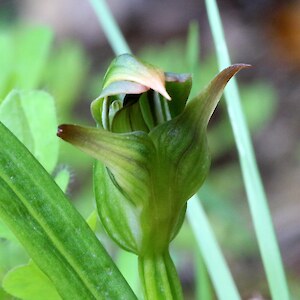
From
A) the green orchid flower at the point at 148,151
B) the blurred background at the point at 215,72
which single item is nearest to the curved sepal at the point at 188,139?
the green orchid flower at the point at 148,151

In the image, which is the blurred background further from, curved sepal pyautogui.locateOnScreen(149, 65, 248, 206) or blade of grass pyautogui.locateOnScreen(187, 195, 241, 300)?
curved sepal pyautogui.locateOnScreen(149, 65, 248, 206)

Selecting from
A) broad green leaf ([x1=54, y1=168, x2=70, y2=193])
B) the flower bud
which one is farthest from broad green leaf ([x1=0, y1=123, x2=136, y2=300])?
broad green leaf ([x1=54, y1=168, x2=70, y2=193])

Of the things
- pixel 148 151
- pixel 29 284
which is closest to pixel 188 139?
pixel 148 151

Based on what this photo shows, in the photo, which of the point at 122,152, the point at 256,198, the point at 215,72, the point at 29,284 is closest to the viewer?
the point at 122,152

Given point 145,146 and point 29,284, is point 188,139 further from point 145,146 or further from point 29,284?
point 29,284

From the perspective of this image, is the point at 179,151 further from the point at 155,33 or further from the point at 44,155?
the point at 155,33

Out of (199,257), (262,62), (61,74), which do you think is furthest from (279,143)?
(199,257)
